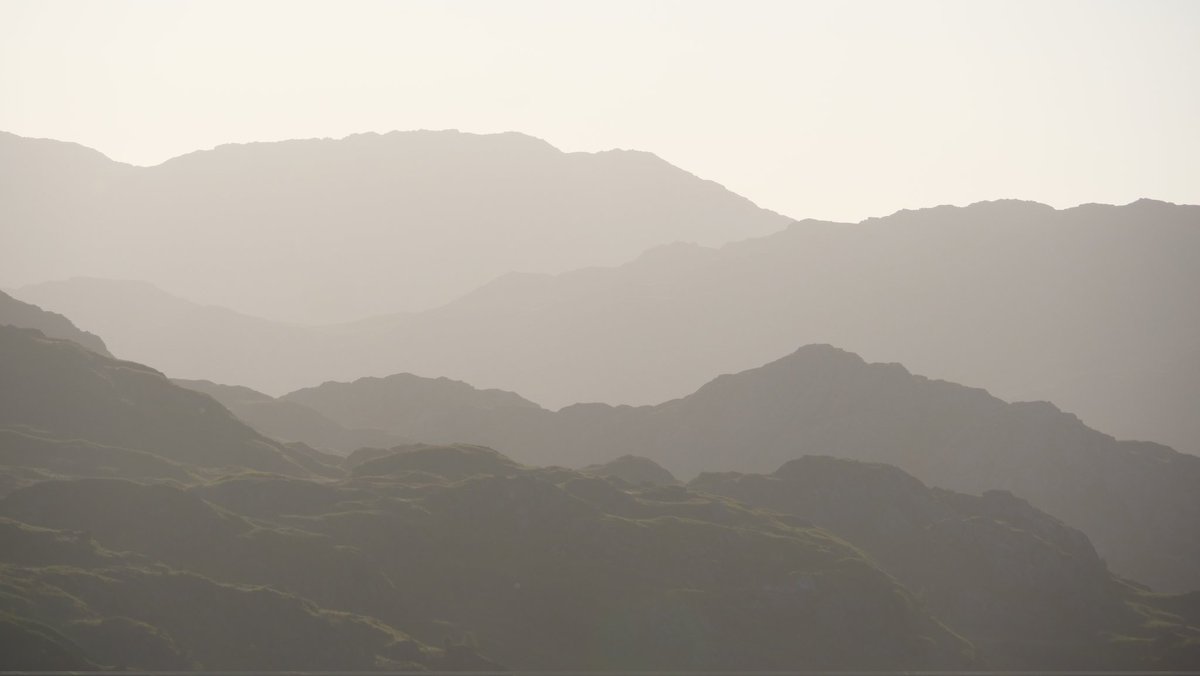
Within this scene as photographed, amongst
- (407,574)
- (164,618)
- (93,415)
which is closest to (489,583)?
(407,574)

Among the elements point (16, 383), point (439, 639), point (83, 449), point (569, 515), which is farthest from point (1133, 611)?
point (16, 383)

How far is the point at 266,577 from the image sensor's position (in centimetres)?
14675

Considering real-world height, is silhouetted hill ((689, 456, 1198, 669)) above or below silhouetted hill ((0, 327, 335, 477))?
below

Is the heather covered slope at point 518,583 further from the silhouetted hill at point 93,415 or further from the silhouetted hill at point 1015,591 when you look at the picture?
the silhouetted hill at point 93,415

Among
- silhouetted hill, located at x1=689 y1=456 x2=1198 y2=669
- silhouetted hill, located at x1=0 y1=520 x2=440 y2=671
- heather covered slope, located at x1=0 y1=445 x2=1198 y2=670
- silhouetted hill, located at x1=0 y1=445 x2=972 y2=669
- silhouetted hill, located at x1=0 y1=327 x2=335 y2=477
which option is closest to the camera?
silhouetted hill, located at x1=0 y1=520 x2=440 y2=671

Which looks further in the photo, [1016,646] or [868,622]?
[1016,646]

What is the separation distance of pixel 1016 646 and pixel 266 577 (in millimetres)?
95735

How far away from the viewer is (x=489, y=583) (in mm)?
156750

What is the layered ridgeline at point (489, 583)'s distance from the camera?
130625 mm

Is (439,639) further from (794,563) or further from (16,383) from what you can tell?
(16,383)

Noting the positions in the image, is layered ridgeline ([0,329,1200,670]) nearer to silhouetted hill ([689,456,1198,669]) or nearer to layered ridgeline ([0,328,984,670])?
layered ridgeline ([0,328,984,670])

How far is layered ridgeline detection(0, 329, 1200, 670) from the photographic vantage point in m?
131

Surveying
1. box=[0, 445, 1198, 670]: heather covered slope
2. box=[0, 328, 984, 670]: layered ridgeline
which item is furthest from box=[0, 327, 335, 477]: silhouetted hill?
box=[0, 445, 1198, 670]: heather covered slope

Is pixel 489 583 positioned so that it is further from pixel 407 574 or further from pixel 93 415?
pixel 93 415
